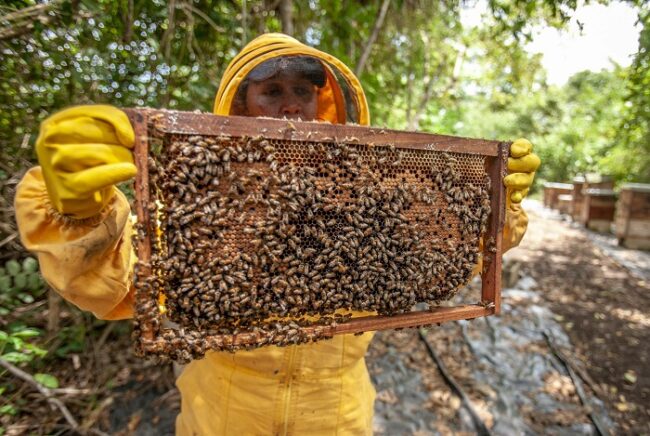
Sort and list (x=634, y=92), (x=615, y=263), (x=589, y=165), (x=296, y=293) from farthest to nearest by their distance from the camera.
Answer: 1. (x=589, y=165)
2. (x=615, y=263)
3. (x=634, y=92)
4. (x=296, y=293)

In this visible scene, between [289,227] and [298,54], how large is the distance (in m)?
1.20

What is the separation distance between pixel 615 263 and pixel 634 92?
18.1ft

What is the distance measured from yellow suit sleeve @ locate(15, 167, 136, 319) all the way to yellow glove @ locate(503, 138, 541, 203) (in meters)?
1.99

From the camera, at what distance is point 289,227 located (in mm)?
1669

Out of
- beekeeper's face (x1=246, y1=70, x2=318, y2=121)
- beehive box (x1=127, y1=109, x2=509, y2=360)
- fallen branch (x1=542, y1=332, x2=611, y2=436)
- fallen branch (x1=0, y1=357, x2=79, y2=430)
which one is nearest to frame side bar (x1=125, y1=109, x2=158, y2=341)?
beehive box (x1=127, y1=109, x2=509, y2=360)

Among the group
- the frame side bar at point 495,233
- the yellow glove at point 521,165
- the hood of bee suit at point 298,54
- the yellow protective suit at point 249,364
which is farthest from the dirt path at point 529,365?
the hood of bee suit at point 298,54

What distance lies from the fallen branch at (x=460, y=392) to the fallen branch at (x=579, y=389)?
4.14ft

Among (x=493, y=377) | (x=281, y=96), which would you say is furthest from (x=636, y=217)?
(x=281, y=96)

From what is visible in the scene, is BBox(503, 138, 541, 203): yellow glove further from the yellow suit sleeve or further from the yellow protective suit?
the yellow suit sleeve

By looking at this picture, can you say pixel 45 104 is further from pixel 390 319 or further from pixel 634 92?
pixel 634 92

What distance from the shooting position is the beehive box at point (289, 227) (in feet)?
5.01

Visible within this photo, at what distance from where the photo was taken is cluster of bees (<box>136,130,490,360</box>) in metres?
1.54

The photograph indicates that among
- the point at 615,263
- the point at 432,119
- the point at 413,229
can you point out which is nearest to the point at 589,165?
the point at 615,263

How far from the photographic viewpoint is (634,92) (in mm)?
6586
